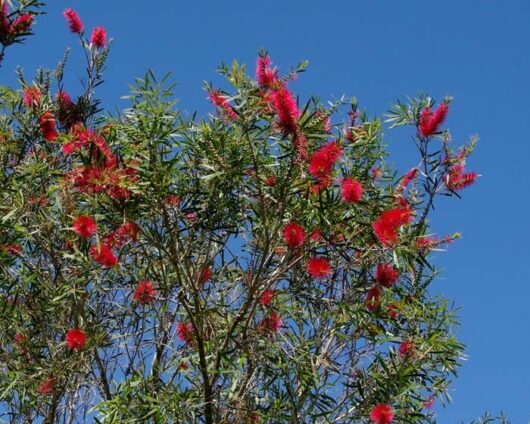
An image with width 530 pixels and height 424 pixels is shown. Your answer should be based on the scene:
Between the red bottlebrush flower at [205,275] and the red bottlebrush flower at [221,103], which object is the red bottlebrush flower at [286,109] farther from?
the red bottlebrush flower at [205,275]

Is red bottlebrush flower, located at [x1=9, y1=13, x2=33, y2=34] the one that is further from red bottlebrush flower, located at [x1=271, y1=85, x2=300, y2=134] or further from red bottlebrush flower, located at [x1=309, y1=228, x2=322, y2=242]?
red bottlebrush flower, located at [x1=309, y1=228, x2=322, y2=242]

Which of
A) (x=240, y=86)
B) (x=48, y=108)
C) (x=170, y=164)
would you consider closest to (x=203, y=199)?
Result: (x=170, y=164)

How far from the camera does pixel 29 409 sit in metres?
6.23

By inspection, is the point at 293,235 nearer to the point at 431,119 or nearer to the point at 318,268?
the point at 318,268

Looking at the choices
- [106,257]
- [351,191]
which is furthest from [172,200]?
[351,191]

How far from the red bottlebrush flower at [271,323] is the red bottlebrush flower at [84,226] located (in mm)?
1149

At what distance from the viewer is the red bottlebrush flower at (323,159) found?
5.09 meters

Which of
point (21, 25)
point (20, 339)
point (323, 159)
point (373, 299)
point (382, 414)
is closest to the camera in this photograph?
point (323, 159)

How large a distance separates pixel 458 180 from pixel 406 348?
1.03 m

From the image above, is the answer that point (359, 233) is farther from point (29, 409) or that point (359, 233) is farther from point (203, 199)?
point (29, 409)

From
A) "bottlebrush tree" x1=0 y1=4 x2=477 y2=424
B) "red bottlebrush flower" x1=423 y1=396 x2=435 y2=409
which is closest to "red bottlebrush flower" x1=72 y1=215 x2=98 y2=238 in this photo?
"bottlebrush tree" x1=0 y1=4 x2=477 y2=424

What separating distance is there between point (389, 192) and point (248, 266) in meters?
0.97

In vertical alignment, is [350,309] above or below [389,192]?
below

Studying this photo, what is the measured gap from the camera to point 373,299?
5.74 meters
